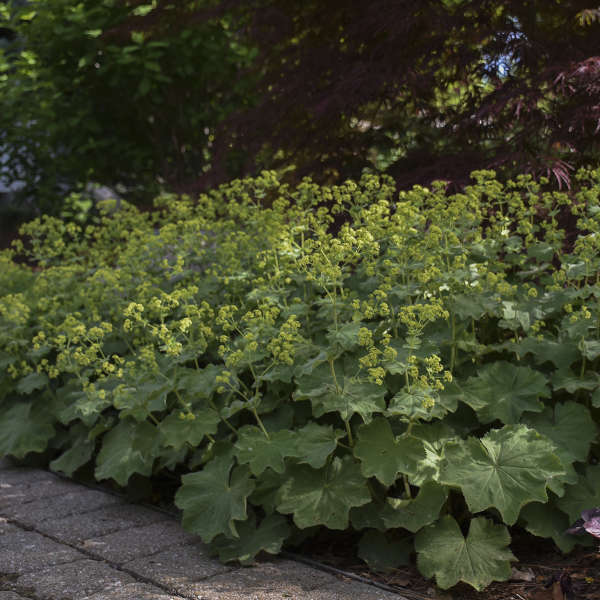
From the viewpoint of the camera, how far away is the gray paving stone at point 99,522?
2.70 meters

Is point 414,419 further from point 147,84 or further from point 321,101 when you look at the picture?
point 147,84

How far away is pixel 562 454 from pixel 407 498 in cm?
52

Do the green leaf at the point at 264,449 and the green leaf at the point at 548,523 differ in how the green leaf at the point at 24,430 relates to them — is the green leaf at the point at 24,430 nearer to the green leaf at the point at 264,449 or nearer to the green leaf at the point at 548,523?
the green leaf at the point at 264,449

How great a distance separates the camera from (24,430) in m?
3.53

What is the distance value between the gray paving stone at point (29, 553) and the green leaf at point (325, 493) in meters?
0.74

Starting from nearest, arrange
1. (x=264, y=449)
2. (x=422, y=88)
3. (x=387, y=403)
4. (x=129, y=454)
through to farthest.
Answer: (x=264, y=449)
(x=387, y=403)
(x=129, y=454)
(x=422, y=88)

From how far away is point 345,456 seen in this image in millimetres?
2479

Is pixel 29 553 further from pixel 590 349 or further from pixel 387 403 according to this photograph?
pixel 590 349

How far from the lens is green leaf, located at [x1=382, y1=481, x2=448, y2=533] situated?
2.32 meters

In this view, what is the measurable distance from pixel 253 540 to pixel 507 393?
3.25 ft

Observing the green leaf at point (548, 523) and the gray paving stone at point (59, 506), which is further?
the gray paving stone at point (59, 506)

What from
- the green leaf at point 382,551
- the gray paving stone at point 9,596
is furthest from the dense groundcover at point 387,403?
the gray paving stone at point 9,596

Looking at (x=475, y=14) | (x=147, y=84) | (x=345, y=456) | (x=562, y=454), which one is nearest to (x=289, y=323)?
(x=345, y=456)

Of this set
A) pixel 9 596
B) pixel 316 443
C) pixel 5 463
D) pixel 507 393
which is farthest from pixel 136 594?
pixel 5 463
